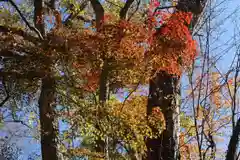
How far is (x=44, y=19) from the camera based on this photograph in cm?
972

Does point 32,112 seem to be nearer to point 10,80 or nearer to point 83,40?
point 10,80

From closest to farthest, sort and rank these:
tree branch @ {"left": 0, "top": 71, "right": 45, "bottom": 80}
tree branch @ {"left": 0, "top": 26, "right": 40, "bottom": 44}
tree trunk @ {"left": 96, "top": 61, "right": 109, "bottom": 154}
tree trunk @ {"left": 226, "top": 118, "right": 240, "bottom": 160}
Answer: tree trunk @ {"left": 226, "top": 118, "right": 240, "bottom": 160}, tree trunk @ {"left": 96, "top": 61, "right": 109, "bottom": 154}, tree branch @ {"left": 0, "top": 71, "right": 45, "bottom": 80}, tree branch @ {"left": 0, "top": 26, "right": 40, "bottom": 44}

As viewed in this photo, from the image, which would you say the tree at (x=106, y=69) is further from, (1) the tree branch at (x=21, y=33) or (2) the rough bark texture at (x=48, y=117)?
(1) the tree branch at (x=21, y=33)

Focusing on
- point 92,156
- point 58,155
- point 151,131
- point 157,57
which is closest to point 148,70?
point 157,57

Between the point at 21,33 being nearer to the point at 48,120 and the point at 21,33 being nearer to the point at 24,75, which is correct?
the point at 24,75

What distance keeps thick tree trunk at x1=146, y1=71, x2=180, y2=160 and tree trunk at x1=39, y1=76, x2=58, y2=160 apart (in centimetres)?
231

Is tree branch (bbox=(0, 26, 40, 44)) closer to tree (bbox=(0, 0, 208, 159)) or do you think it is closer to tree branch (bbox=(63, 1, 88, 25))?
tree (bbox=(0, 0, 208, 159))

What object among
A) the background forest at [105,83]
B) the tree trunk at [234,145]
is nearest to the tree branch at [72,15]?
the background forest at [105,83]

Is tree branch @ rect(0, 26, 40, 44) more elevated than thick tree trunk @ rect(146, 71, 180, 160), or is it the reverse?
tree branch @ rect(0, 26, 40, 44)

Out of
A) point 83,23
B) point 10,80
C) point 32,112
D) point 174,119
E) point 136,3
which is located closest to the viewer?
point 174,119

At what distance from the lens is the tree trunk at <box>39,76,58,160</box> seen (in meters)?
7.68

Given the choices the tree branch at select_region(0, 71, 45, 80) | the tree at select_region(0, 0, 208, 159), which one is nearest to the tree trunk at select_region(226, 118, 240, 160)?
the tree at select_region(0, 0, 208, 159)

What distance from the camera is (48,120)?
26.4 feet

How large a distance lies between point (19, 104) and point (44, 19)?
273 centimetres
